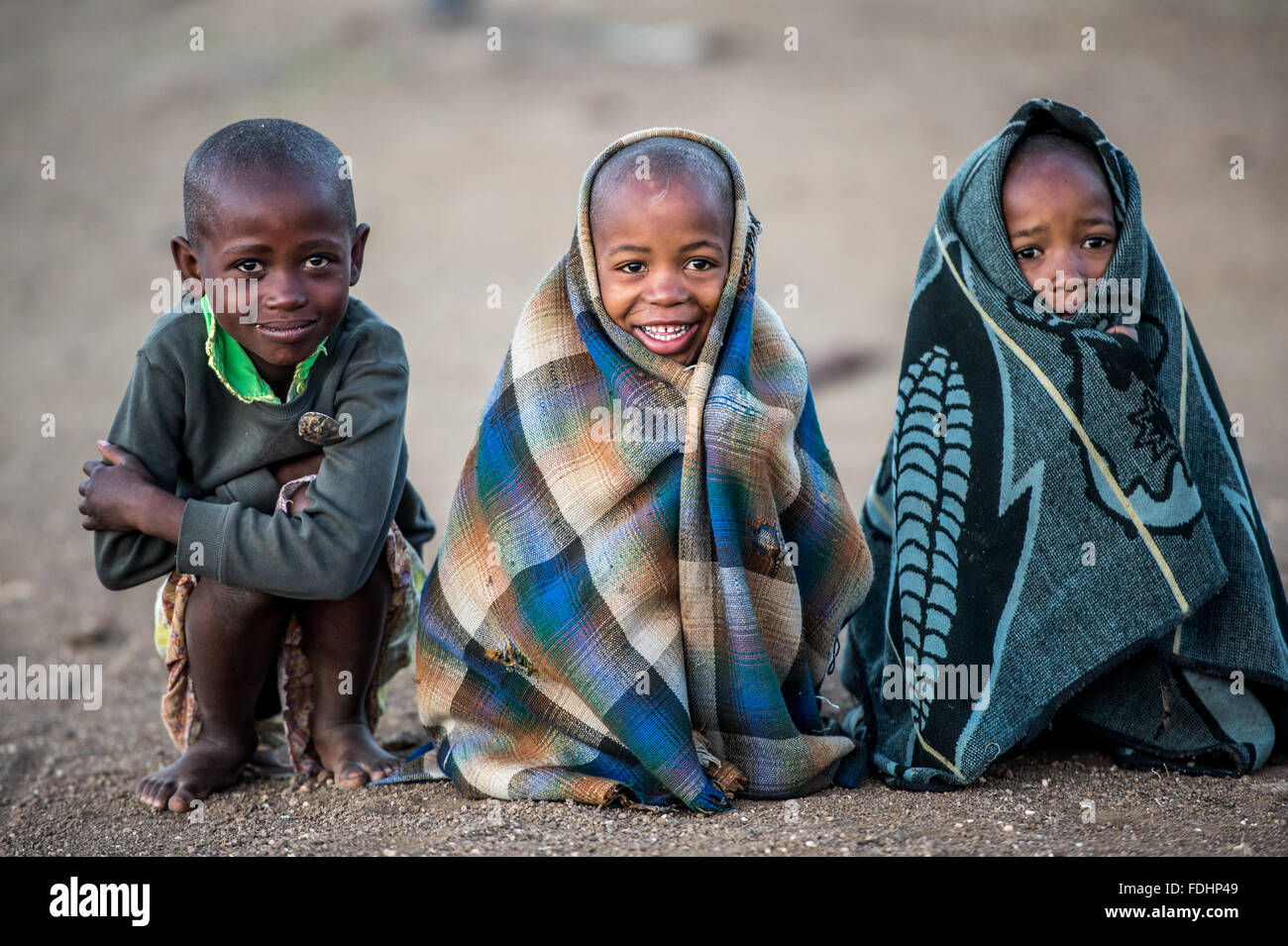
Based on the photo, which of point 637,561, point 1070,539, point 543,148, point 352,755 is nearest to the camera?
point 637,561

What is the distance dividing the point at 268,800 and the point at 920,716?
1660 millimetres

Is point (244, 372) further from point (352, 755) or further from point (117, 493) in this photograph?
point (352, 755)

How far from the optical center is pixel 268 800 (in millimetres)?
3223

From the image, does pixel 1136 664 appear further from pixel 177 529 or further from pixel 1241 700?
pixel 177 529

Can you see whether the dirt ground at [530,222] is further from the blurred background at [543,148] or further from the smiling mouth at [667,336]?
the smiling mouth at [667,336]

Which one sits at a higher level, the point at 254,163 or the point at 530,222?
the point at 530,222

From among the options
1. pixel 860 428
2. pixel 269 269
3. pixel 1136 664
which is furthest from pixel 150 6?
pixel 1136 664

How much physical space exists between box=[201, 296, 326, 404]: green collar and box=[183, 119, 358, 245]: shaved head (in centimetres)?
25

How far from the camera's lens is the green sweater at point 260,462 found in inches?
118

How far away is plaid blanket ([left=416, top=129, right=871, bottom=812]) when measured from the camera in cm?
292

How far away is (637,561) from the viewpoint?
116 inches

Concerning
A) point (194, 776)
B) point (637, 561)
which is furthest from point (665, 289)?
point (194, 776)

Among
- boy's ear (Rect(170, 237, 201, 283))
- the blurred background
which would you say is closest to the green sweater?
boy's ear (Rect(170, 237, 201, 283))

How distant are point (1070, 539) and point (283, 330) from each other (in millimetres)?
1975
